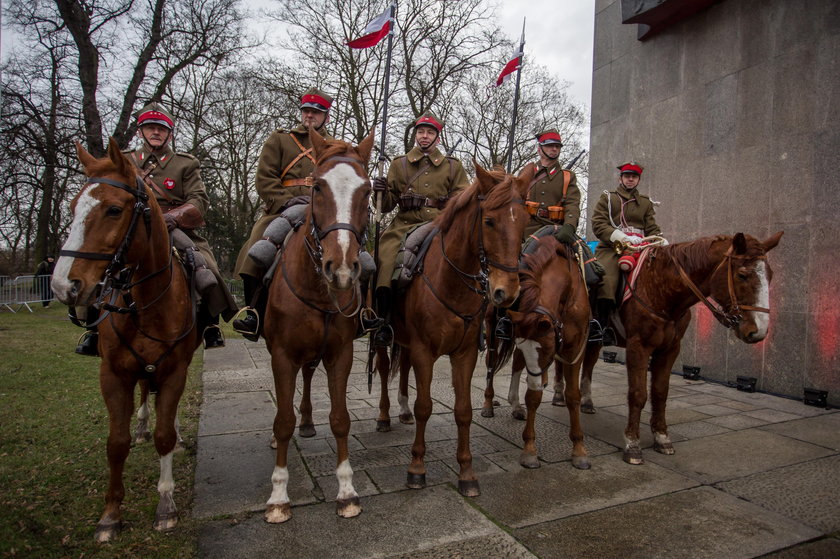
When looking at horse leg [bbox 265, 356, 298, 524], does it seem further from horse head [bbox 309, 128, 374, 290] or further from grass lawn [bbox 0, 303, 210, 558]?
horse head [bbox 309, 128, 374, 290]

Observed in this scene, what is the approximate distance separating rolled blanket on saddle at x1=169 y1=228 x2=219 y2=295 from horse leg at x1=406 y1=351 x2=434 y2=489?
1.69m

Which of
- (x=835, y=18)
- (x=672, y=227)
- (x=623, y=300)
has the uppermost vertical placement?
(x=835, y=18)

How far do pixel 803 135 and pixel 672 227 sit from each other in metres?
2.35

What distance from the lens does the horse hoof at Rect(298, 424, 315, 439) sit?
17.1 ft

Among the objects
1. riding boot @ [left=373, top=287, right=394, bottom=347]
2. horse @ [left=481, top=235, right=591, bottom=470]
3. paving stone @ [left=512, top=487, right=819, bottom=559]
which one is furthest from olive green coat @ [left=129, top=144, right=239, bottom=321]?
paving stone @ [left=512, top=487, right=819, bottom=559]

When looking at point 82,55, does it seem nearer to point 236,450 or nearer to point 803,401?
point 236,450

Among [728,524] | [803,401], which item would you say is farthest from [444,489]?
[803,401]

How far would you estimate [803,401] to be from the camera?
22.9ft

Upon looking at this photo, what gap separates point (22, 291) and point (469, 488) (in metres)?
19.6

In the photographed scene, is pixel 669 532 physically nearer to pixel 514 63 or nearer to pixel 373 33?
pixel 373 33

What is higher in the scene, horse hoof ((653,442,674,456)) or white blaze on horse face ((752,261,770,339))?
white blaze on horse face ((752,261,770,339))

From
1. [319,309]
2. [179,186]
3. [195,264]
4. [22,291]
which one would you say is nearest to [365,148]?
[319,309]

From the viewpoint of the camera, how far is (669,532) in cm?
340

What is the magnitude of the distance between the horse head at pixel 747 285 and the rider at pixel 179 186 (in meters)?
4.35
